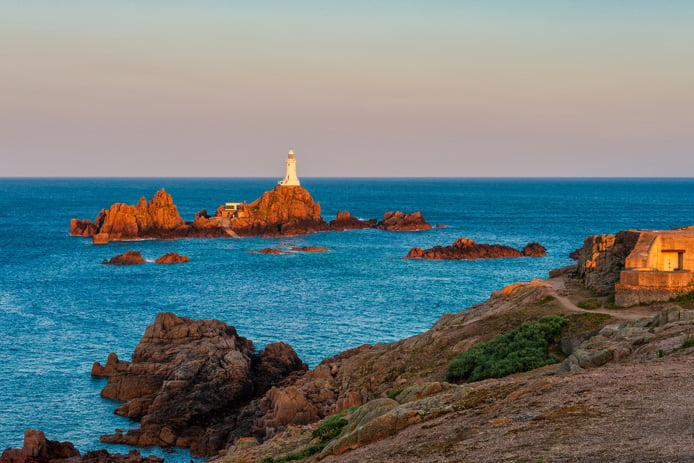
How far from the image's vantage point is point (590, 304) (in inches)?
1227

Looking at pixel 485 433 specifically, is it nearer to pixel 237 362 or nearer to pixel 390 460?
pixel 390 460

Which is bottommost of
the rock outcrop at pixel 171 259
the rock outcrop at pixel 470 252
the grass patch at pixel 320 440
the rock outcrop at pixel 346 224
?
the rock outcrop at pixel 171 259

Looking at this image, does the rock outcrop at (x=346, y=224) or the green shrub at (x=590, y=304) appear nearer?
the green shrub at (x=590, y=304)

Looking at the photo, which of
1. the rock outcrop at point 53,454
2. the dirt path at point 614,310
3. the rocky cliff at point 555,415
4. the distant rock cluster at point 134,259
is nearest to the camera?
the rocky cliff at point 555,415

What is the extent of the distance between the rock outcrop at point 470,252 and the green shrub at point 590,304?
58.9 m

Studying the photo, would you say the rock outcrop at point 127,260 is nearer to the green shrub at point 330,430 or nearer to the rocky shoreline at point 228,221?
the rocky shoreline at point 228,221

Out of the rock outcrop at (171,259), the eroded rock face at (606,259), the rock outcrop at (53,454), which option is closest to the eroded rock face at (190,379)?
the rock outcrop at (53,454)

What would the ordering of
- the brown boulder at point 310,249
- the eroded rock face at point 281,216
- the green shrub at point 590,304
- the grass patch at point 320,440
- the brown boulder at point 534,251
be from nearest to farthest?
1. the grass patch at point 320,440
2. the green shrub at point 590,304
3. the brown boulder at point 534,251
4. the brown boulder at point 310,249
5. the eroded rock face at point 281,216

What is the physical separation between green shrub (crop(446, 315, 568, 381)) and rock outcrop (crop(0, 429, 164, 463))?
42.8 feet

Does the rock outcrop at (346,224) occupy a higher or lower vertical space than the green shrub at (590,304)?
lower

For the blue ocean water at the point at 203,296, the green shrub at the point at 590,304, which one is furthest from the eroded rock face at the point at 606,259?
the blue ocean water at the point at 203,296

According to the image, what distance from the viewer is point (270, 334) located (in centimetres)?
5034

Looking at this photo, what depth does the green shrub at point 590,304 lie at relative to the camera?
101 feet

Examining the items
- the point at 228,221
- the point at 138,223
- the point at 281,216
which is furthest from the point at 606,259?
the point at 281,216
